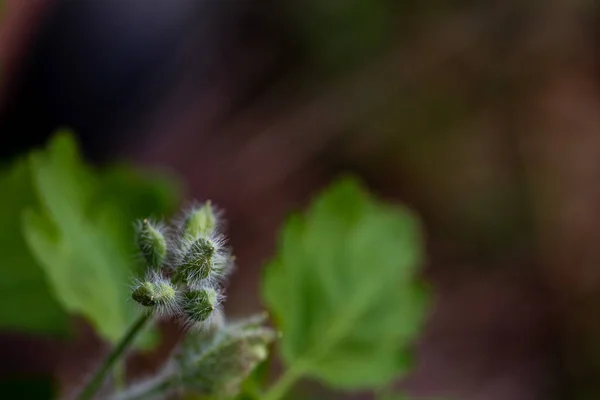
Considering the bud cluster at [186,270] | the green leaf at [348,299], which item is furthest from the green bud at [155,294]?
the green leaf at [348,299]

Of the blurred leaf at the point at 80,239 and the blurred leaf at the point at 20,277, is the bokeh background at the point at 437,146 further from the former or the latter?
the blurred leaf at the point at 80,239

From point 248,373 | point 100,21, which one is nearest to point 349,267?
point 248,373

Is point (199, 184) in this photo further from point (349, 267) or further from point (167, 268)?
point (167, 268)

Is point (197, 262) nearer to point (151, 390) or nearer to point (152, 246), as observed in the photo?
point (152, 246)

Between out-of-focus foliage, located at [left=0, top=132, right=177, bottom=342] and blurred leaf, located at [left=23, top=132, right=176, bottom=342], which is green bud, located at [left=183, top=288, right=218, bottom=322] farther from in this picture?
blurred leaf, located at [left=23, top=132, right=176, bottom=342]

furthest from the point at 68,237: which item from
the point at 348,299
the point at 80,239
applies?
the point at 348,299

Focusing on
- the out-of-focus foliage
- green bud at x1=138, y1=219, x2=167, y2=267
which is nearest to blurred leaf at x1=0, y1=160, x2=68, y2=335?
the out-of-focus foliage
